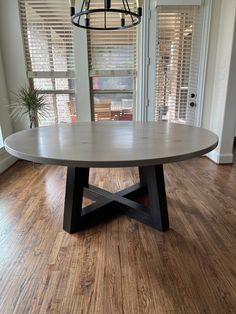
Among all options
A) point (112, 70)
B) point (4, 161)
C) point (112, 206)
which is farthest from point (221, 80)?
point (4, 161)

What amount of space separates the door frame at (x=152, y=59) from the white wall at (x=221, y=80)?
3.2 inches

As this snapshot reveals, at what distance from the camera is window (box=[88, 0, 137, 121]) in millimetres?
3400

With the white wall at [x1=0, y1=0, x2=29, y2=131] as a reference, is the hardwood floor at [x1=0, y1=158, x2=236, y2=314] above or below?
below

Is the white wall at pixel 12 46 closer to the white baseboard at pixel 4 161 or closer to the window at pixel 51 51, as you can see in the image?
the window at pixel 51 51

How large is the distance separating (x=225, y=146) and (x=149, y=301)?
2.75 metres

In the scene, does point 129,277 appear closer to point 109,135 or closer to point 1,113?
point 109,135

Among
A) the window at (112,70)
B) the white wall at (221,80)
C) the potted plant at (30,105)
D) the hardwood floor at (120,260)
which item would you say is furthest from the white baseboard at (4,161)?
the white wall at (221,80)

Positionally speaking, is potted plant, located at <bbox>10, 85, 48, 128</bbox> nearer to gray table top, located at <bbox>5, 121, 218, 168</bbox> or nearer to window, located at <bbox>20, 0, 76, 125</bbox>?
window, located at <bbox>20, 0, 76, 125</bbox>

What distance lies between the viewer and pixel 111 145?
1521mm

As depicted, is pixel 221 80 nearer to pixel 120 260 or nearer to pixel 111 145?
pixel 111 145

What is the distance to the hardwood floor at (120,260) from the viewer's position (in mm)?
1260

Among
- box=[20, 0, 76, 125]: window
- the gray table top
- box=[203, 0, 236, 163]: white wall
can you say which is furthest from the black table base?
box=[20, 0, 76, 125]: window

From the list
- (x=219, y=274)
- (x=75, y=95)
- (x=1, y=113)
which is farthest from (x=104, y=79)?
(x=219, y=274)

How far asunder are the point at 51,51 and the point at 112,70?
3.22 feet
